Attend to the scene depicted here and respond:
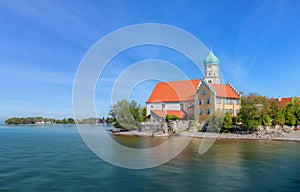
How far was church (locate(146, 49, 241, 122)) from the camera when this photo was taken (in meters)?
53.5

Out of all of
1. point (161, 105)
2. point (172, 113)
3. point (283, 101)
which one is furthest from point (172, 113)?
Answer: point (283, 101)

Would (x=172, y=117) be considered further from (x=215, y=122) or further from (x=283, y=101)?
(x=283, y=101)

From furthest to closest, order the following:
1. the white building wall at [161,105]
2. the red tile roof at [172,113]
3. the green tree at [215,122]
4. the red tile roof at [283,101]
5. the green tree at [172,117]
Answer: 1. the white building wall at [161,105]
2. the red tile roof at [283,101]
3. the red tile roof at [172,113]
4. the green tree at [172,117]
5. the green tree at [215,122]

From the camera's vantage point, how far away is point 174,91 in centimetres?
6869

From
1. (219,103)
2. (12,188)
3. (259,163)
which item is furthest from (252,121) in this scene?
(12,188)

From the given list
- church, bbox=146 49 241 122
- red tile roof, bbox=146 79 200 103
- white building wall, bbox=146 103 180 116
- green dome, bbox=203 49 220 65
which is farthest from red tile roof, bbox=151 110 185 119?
green dome, bbox=203 49 220 65

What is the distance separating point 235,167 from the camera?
19.5 metres

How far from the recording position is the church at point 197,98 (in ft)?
176

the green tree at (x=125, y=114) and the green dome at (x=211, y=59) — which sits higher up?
the green dome at (x=211, y=59)

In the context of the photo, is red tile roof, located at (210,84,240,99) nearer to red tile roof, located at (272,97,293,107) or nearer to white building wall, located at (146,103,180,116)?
white building wall, located at (146,103,180,116)

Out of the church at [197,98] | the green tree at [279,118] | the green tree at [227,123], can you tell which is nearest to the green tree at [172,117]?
the church at [197,98]

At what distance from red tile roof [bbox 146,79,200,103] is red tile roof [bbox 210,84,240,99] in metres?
6.48

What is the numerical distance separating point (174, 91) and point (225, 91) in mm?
16266

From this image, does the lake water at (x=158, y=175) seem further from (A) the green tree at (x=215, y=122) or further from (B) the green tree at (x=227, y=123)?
(A) the green tree at (x=215, y=122)
